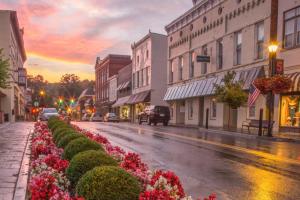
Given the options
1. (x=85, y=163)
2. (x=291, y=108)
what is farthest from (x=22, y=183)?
(x=291, y=108)

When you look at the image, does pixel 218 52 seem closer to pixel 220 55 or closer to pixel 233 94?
pixel 220 55

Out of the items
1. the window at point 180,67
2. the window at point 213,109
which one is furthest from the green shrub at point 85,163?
the window at point 180,67

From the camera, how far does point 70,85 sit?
146 meters

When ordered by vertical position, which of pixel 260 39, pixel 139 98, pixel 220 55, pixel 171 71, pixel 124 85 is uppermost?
pixel 260 39

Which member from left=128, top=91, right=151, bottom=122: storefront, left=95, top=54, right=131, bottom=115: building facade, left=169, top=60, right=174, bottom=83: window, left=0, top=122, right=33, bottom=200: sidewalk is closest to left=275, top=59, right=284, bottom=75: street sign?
left=0, top=122, right=33, bottom=200: sidewalk

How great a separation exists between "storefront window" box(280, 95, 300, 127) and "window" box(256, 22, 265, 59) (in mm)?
4707

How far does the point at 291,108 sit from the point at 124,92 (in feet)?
154

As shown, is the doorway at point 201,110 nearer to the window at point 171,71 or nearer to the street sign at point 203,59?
the street sign at point 203,59

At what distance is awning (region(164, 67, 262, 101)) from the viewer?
29.3 metres

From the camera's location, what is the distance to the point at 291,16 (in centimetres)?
2608

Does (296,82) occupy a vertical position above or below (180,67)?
below

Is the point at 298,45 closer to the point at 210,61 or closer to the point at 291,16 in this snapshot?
the point at 291,16

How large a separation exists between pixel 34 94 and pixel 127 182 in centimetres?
12699

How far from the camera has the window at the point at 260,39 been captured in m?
29.5
